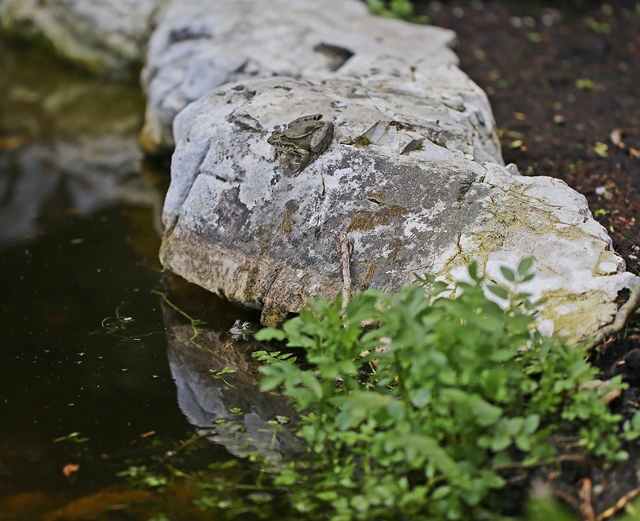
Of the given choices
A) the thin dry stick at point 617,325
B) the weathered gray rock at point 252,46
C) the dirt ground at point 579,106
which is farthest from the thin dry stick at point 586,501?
the weathered gray rock at point 252,46

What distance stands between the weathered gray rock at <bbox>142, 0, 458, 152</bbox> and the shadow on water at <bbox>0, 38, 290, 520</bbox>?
66cm

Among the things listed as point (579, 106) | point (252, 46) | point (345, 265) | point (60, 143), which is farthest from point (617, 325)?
point (60, 143)

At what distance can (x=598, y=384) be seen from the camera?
2.65m

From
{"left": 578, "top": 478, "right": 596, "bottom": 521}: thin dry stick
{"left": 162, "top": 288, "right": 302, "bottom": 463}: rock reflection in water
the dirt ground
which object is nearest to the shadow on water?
{"left": 162, "top": 288, "right": 302, "bottom": 463}: rock reflection in water

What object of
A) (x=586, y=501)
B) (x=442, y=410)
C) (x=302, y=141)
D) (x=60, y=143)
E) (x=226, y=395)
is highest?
(x=302, y=141)

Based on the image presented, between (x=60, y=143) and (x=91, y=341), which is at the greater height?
(x=91, y=341)

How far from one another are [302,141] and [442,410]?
1822 millimetres

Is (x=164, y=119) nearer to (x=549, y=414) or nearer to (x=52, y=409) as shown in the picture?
(x=52, y=409)

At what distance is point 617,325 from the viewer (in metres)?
2.82

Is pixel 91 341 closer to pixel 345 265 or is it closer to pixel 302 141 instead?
pixel 345 265

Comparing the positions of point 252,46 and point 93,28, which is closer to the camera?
point 252,46

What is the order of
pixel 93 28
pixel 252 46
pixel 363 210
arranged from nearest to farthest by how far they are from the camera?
pixel 363 210 < pixel 252 46 < pixel 93 28

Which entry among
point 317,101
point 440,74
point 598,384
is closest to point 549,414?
point 598,384

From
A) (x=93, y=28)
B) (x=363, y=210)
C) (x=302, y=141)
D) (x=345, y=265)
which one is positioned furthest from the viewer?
(x=93, y=28)
